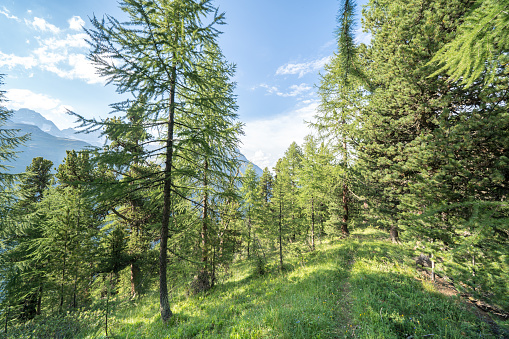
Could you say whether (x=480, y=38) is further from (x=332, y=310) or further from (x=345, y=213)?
(x=345, y=213)

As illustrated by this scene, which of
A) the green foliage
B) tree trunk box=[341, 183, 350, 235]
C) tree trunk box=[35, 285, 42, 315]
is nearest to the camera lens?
the green foliage

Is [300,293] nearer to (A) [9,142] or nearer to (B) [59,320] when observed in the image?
(B) [59,320]

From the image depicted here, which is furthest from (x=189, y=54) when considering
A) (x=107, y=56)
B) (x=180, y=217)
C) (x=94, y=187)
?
(x=180, y=217)

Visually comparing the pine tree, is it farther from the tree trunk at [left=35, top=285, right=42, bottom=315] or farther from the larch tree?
the larch tree

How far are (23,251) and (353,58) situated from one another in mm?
22817

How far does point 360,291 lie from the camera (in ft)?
22.4

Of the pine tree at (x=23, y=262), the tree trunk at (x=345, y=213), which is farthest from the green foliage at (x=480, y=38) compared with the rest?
the pine tree at (x=23, y=262)

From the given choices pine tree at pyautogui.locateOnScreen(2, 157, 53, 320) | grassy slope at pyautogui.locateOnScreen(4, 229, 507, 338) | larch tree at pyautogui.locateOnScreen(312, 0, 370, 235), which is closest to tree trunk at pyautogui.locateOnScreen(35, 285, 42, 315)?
pine tree at pyautogui.locateOnScreen(2, 157, 53, 320)

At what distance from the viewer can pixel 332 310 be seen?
5.82 metres

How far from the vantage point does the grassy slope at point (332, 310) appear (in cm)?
472

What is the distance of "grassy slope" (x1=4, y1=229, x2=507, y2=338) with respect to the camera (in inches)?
186

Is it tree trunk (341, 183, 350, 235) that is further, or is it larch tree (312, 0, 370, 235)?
tree trunk (341, 183, 350, 235)

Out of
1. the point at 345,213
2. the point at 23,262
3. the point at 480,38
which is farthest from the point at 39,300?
the point at 345,213

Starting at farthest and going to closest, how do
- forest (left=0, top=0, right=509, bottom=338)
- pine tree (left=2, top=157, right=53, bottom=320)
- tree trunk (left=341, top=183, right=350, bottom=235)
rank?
tree trunk (left=341, top=183, right=350, bottom=235), pine tree (left=2, top=157, right=53, bottom=320), forest (left=0, top=0, right=509, bottom=338)
